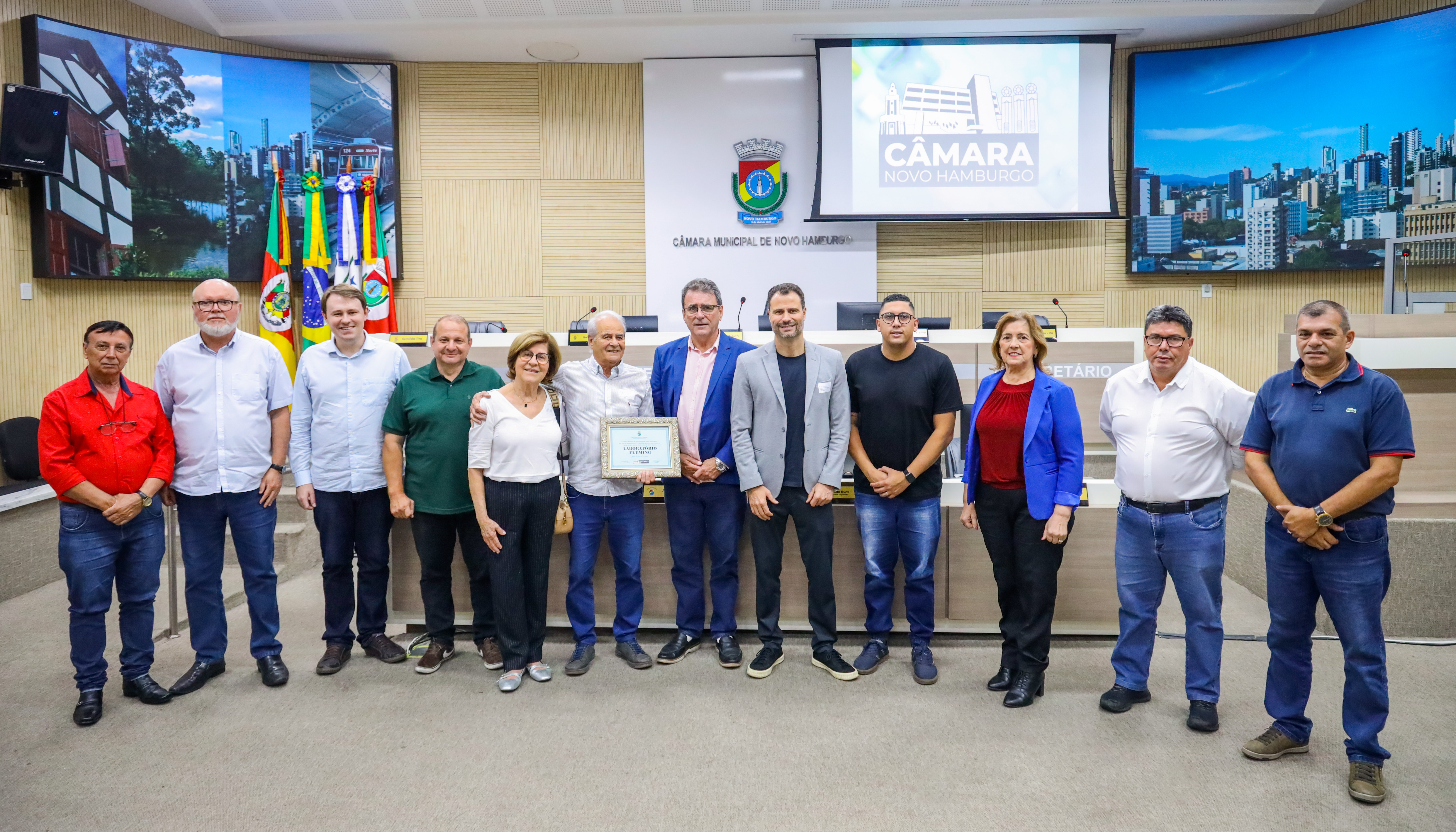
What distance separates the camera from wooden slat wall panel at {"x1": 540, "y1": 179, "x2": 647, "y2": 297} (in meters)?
7.55

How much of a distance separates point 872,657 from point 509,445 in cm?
174

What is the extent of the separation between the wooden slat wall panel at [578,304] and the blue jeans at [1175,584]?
A: 517 cm

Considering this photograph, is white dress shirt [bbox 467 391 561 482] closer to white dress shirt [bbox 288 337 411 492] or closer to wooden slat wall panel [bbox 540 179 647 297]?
white dress shirt [bbox 288 337 411 492]

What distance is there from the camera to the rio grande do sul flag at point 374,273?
280 inches

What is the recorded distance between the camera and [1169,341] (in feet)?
9.57

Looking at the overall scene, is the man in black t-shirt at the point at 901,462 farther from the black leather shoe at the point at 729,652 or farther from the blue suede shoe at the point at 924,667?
the black leather shoe at the point at 729,652

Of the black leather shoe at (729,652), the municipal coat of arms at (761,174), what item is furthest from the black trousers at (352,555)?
the municipal coat of arms at (761,174)

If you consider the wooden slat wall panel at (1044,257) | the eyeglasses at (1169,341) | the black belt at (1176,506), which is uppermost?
the wooden slat wall panel at (1044,257)

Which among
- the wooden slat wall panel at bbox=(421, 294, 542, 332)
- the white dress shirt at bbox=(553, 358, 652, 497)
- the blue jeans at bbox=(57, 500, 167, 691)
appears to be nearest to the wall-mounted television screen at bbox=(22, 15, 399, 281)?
the wooden slat wall panel at bbox=(421, 294, 542, 332)

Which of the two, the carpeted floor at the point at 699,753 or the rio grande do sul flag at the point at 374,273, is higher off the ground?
the rio grande do sul flag at the point at 374,273

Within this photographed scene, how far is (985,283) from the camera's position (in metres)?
7.55

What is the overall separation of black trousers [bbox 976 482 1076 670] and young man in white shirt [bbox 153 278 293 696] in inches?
111

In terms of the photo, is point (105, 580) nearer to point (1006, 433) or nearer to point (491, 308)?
point (1006, 433)

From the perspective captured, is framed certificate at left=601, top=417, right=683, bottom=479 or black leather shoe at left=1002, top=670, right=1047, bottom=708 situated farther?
framed certificate at left=601, top=417, right=683, bottom=479
